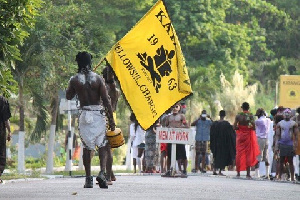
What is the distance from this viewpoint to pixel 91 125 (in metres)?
20.6

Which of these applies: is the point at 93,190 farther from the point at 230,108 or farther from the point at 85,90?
the point at 230,108

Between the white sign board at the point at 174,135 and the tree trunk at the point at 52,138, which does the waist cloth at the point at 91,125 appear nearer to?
the white sign board at the point at 174,135

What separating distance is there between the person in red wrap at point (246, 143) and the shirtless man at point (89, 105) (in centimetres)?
1115

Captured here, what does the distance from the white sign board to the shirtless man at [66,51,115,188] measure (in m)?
9.34

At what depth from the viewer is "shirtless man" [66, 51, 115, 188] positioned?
67.7 feet

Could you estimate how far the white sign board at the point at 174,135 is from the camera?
98.7ft

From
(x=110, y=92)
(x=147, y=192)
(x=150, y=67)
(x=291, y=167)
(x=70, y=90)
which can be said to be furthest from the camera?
(x=291, y=167)

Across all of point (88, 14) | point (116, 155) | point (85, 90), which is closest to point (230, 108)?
point (116, 155)

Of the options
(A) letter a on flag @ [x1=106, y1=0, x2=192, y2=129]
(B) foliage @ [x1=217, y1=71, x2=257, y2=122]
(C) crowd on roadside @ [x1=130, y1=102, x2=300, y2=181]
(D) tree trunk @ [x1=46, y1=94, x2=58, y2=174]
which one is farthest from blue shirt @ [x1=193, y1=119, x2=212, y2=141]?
(B) foliage @ [x1=217, y1=71, x2=257, y2=122]

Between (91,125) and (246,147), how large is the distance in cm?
1224

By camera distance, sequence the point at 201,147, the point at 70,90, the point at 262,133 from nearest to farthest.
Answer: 1. the point at 70,90
2. the point at 262,133
3. the point at 201,147

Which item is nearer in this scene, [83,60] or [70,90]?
[83,60]

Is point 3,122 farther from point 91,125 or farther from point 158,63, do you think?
point 158,63

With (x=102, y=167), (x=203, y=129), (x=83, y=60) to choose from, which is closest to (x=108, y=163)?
(x=102, y=167)
